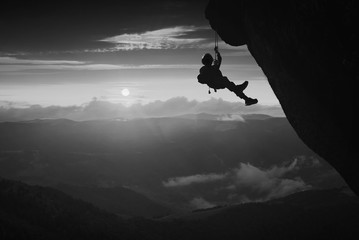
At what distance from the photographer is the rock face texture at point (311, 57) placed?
433 inches

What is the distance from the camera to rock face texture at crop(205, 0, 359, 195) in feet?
36.1

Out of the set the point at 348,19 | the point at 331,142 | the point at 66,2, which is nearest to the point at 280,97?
the point at 331,142

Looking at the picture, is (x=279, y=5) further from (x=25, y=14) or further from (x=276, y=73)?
(x=25, y=14)

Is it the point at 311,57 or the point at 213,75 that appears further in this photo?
the point at 213,75

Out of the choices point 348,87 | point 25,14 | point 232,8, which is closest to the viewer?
point 348,87

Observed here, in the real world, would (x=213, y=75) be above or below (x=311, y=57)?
above

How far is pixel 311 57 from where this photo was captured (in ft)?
40.9

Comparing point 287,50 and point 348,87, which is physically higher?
point 287,50

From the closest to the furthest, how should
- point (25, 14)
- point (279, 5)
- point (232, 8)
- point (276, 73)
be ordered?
point (279, 5) → point (276, 73) → point (232, 8) → point (25, 14)

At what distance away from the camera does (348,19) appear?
1048 cm

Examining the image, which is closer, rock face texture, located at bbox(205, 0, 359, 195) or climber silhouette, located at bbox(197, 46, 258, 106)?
rock face texture, located at bbox(205, 0, 359, 195)

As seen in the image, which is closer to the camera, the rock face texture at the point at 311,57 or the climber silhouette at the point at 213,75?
the rock face texture at the point at 311,57

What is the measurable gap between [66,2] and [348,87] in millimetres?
17301

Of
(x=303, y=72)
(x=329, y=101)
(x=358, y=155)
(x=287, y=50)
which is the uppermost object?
(x=287, y=50)
